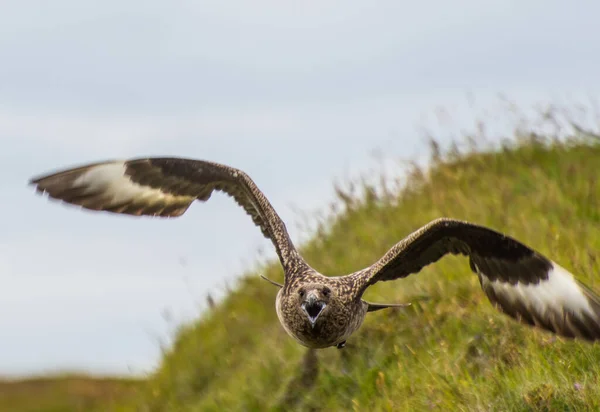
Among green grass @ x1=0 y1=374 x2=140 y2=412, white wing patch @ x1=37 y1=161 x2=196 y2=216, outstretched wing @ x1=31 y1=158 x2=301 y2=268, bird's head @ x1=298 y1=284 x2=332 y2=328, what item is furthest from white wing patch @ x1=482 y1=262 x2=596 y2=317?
green grass @ x1=0 y1=374 x2=140 y2=412

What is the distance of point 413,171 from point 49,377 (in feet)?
31.0

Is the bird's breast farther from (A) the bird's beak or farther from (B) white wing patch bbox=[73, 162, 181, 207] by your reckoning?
(B) white wing patch bbox=[73, 162, 181, 207]

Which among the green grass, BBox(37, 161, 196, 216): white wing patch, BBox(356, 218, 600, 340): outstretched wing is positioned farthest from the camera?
the green grass

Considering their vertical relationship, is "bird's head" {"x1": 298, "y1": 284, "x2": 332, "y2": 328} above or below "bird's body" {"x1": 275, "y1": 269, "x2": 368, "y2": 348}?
above

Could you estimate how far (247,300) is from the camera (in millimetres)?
12289

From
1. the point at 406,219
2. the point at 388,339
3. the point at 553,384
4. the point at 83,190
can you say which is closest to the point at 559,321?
the point at 553,384

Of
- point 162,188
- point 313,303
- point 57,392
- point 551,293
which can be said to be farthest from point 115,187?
point 57,392

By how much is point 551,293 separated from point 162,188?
3152mm

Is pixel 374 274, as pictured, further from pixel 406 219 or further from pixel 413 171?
pixel 413 171

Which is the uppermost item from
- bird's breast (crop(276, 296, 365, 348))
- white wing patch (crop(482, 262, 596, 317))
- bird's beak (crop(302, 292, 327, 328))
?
bird's beak (crop(302, 292, 327, 328))

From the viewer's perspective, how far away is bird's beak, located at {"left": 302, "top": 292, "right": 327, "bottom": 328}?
20.4ft

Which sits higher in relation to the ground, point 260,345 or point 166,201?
point 166,201

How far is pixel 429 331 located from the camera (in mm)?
7574

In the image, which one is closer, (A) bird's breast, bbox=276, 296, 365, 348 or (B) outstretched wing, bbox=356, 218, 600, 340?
(B) outstretched wing, bbox=356, 218, 600, 340
